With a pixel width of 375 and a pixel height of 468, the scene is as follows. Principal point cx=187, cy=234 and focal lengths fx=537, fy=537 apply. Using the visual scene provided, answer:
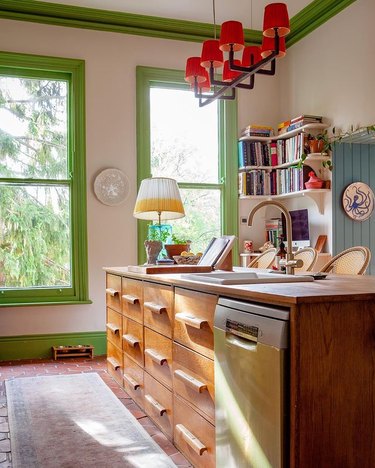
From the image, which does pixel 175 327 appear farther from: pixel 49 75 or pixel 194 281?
pixel 49 75

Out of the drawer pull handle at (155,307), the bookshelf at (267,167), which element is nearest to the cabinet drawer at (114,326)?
the drawer pull handle at (155,307)

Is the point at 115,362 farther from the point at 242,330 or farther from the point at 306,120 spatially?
the point at 306,120

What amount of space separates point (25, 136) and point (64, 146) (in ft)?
1.25

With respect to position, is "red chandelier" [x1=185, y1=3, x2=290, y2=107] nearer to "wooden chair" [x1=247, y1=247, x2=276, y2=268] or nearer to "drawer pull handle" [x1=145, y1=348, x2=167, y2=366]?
"wooden chair" [x1=247, y1=247, x2=276, y2=268]

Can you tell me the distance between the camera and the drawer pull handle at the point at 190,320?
86.9 inches

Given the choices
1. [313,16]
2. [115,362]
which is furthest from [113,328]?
[313,16]

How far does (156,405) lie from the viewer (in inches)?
113

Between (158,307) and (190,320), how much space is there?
51 centimetres

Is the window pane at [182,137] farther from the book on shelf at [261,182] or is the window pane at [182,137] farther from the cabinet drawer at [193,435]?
the cabinet drawer at [193,435]

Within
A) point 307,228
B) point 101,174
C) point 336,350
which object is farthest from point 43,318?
point 336,350

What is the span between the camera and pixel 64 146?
536 centimetres

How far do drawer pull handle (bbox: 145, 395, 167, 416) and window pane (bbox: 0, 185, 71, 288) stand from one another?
253 cm

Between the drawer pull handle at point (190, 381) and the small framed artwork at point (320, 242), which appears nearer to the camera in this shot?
the drawer pull handle at point (190, 381)

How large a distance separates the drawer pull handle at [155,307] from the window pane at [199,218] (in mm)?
2708
